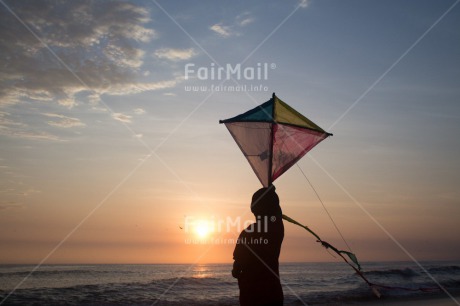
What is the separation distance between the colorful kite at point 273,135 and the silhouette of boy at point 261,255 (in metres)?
1.68

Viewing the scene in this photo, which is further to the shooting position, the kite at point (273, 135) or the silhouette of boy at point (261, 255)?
the kite at point (273, 135)

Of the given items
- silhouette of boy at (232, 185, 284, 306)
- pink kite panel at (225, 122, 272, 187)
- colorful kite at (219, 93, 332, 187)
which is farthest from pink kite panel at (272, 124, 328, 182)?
silhouette of boy at (232, 185, 284, 306)

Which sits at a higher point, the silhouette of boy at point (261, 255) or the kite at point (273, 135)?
the kite at point (273, 135)

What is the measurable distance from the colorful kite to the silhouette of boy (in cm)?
168

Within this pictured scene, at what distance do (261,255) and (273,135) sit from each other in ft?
7.76

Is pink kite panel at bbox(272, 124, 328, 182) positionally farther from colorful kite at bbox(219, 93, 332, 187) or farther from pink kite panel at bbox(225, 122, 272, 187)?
pink kite panel at bbox(225, 122, 272, 187)

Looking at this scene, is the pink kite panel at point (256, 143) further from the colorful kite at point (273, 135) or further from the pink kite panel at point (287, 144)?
the pink kite panel at point (287, 144)

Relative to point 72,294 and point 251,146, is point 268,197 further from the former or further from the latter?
point 72,294

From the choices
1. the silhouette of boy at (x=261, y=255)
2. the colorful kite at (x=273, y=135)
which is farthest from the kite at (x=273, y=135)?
the silhouette of boy at (x=261, y=255)

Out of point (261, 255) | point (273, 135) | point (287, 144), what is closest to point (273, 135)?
point (273, 135)

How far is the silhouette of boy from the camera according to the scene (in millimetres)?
4484

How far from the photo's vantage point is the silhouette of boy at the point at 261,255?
4484 millimetres

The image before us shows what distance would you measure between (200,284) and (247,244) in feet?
65.8

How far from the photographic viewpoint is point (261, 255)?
4523 millimetres
